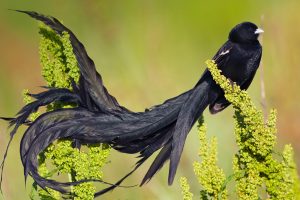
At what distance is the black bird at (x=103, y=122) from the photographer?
428 cm

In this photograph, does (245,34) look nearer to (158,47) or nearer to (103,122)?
(103,122)

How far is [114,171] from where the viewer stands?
670 cm

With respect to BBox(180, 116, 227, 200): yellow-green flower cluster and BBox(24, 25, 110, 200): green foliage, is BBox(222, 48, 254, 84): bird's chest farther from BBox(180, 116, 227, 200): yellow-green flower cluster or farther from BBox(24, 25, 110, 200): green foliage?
BBox(180, 116, 227, 200): yellow-green flower cluster

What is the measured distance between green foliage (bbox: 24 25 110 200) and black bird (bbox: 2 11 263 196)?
0.18ft

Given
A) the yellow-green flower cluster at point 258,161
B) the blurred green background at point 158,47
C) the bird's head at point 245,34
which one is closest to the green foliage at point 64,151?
the yellow-green flower cluster at point 258,161

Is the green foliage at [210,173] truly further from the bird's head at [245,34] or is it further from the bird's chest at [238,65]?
the bird's head at [245,34]

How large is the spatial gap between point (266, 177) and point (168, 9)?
649cm

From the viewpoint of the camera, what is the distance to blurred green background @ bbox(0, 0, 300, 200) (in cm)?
791

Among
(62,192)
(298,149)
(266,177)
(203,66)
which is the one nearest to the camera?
(266,177)

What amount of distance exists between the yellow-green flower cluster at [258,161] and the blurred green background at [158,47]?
128 inches

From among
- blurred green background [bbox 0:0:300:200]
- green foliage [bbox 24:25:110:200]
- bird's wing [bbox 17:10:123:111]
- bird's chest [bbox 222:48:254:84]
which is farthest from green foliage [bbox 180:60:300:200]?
blurred green background [bbox 0:0:300:200]

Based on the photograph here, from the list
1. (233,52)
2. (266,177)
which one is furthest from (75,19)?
(266,177)

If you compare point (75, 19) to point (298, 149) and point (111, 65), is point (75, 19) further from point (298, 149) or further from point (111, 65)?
point (298, 149)

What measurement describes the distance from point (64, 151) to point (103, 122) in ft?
1.73
